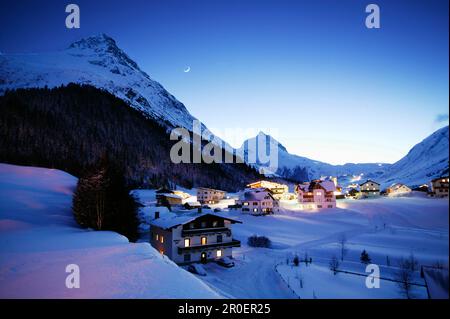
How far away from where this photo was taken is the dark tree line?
247 feet

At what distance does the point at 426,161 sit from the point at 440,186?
0.91 m

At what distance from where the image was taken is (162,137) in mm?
150250

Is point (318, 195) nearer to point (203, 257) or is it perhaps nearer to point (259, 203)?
point (259, 203)

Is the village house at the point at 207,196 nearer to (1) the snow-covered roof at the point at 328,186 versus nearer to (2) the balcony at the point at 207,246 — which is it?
(1) the snow-covered roof at the point at 328,186

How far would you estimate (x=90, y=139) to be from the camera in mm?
106188

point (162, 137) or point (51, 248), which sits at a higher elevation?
point (162, 137)

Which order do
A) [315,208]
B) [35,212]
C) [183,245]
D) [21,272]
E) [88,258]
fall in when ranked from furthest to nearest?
[315,208] < [35,212] < [183,245] < [88,258] < [21,272]

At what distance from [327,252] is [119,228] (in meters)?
17.6

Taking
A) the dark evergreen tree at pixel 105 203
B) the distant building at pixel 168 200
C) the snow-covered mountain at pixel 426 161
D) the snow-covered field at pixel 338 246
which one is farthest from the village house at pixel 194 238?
the distant building at pixel 168 200

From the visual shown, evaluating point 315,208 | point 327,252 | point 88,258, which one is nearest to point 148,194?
point 315,208

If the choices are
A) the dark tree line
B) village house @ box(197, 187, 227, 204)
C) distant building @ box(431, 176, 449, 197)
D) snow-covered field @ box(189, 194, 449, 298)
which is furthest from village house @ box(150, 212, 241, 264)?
village house @ box(197, 187, 227, 204)

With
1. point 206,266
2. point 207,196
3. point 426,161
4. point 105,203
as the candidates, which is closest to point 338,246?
point 206,266
